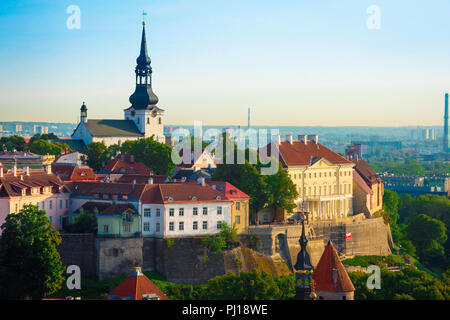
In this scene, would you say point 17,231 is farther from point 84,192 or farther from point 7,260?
point 84,192

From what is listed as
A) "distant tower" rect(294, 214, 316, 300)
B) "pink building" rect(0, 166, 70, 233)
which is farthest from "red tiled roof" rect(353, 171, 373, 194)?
"distant tower" rect(294, 214, 316, 300)

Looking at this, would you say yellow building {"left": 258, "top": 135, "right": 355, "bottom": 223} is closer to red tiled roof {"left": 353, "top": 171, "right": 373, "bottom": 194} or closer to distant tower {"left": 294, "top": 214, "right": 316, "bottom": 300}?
red tiled roof {"left": 353, "top": 171, "right": 373, "bottom": 194}

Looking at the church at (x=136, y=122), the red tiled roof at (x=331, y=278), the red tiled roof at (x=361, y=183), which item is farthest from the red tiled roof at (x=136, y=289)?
the church at (x=136, y=122)

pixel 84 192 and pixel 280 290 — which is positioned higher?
pixel 84 192

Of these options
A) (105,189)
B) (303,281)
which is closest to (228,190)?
(105,189)

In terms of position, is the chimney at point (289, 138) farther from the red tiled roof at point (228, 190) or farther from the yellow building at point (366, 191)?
the red tiled roof at point (228, 190)
